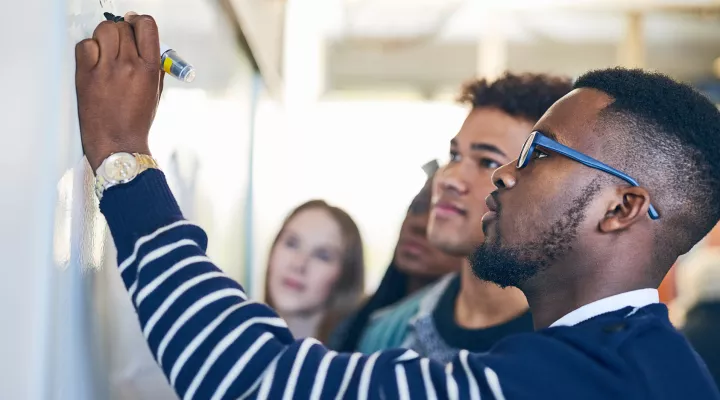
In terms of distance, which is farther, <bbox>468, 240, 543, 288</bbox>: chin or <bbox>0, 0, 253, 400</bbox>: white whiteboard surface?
<bbox>468, 240, 543, 288</bbox>: chin

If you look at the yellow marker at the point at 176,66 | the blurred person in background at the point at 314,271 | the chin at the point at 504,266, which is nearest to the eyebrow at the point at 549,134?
the chin at the point at 504,266

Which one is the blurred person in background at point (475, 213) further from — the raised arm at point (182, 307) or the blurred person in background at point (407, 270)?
the raised arm at point (182, 307)

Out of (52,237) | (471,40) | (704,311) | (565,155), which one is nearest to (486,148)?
(565,155)

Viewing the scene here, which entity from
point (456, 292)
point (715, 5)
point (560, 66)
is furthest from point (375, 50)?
point (456, 292)

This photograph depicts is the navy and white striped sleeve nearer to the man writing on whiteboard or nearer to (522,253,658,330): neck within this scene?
the man writing on whiteboard

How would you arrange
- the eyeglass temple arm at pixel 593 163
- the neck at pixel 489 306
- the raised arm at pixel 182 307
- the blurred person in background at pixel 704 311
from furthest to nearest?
the blurred person in background at pixel 704 311
the neck at pixel 489 306
the eyeglass temple arm at pixel 593 163
the raised arm at pixel 182 307

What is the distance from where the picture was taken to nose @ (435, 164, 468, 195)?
1563 mm

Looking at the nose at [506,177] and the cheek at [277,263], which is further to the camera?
the cheek at [277,263]

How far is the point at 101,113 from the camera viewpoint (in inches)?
32.0

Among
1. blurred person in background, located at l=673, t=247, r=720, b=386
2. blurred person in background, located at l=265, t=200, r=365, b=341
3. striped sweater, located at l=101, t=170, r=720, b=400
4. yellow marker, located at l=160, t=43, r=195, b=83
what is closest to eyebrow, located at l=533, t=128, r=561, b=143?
striped sweater, located at l=101, t=170, r=720, b=400

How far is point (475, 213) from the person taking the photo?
1545mm

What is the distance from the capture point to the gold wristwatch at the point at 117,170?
82 cm

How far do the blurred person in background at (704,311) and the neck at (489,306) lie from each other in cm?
120

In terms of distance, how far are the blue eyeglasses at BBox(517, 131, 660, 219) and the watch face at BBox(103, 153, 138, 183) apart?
0.48 meters
